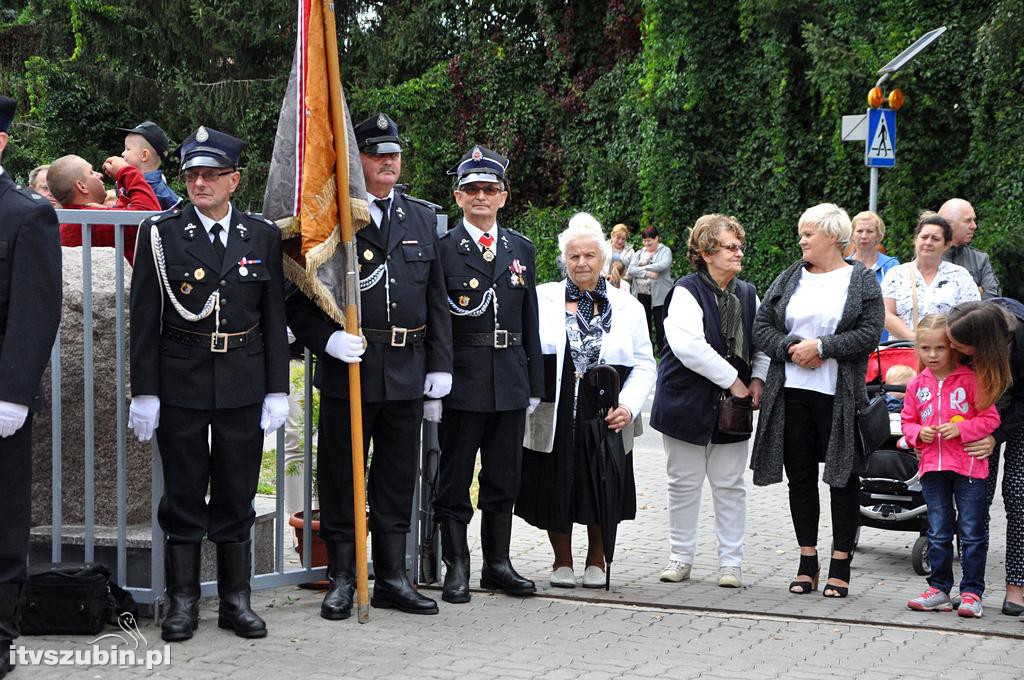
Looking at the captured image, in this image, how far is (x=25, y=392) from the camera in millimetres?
4703

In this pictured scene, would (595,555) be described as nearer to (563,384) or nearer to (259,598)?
(563,384)

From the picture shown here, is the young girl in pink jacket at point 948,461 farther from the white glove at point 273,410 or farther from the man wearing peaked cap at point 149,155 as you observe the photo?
the man wearing peaked cap at point 149,155

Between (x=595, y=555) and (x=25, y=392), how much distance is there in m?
3.13

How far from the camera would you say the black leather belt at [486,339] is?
20.5ft

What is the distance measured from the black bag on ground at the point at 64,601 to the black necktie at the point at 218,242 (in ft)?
4.49

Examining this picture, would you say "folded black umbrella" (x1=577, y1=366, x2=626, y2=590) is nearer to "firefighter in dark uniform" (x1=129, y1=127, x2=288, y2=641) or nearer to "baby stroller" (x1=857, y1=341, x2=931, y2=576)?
"baby stroller" (x1=857, y1=341, x2=931, y2=576)

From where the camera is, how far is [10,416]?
15.3ft

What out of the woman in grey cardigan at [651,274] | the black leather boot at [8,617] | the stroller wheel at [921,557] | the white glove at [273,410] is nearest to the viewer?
the black leather boot at [8,617]

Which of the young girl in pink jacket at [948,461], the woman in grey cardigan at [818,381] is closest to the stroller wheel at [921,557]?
the woman in grey cardigan at [818,381]

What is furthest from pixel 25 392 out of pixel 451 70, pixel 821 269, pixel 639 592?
pixel 451 70

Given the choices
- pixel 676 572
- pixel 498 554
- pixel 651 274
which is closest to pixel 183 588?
pixel 498 554

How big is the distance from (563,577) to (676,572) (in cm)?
62

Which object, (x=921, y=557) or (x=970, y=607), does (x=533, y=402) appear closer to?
(x=970, y=607)

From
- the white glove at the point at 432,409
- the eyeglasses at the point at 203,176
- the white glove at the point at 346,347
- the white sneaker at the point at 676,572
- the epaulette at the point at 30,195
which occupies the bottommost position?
the white sneaker at the point at 676,572
